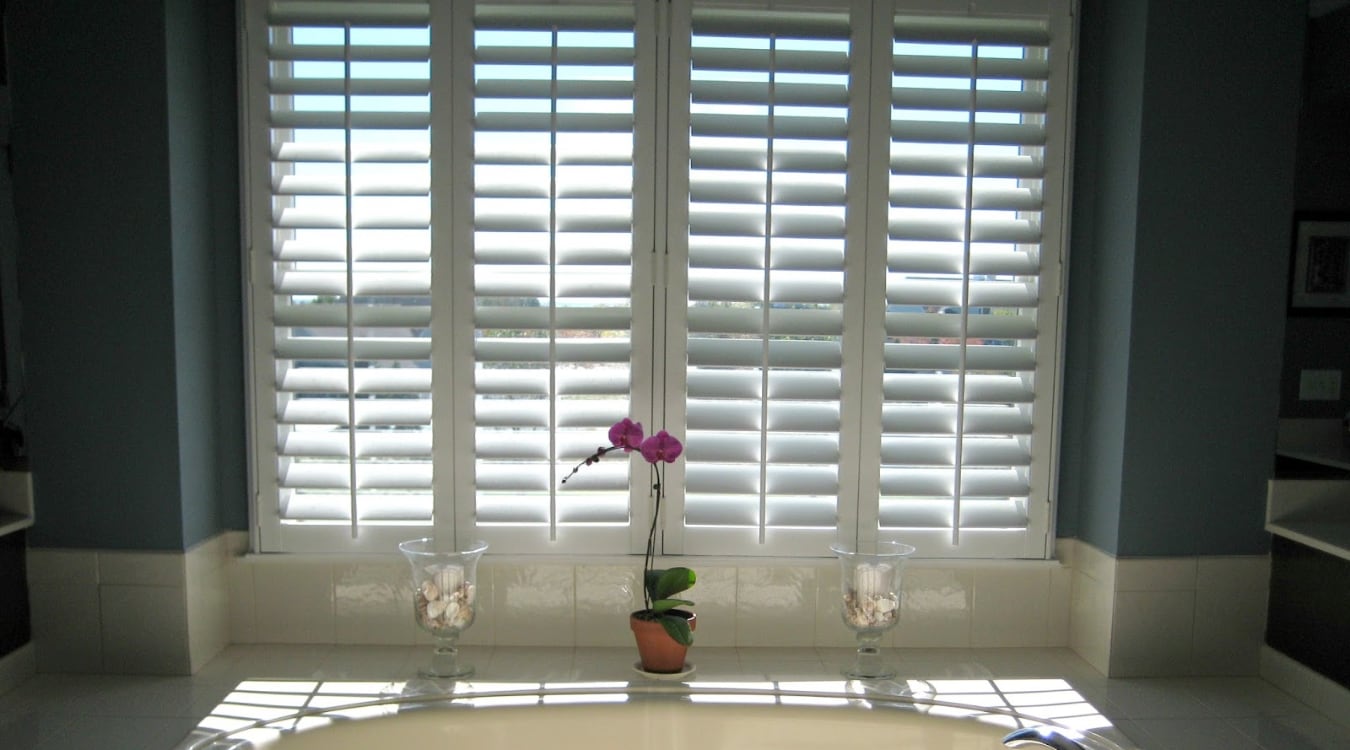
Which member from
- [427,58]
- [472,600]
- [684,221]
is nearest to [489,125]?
[427,58]

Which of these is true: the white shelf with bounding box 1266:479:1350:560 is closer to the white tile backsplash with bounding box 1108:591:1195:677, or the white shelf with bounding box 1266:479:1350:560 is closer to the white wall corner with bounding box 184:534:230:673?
the white tile backsplash with bounding box 1108:591:1195:677

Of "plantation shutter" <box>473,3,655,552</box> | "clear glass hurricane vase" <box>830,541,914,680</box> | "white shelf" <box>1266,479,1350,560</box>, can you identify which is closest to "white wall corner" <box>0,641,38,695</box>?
"plantation shutter" <box>473,3,655,552</box>

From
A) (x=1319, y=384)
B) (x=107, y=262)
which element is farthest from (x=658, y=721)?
(x=1319, y=384)

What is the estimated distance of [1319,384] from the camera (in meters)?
2.27

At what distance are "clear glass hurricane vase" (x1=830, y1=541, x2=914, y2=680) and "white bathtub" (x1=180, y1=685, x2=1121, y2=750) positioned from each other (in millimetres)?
147

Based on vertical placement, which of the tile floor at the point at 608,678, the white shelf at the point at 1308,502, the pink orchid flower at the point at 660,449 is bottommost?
the tile floor at the point at 608,678

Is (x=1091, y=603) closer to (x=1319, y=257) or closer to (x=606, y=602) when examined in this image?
(x=1319, y=257)

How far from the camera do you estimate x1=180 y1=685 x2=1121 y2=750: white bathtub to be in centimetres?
182

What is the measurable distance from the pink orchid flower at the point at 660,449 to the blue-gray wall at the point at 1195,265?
1035 millimetres

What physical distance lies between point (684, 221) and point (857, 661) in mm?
1082

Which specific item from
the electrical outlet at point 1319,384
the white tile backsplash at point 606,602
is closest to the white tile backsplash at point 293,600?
the white tile backsplash at point 606,602

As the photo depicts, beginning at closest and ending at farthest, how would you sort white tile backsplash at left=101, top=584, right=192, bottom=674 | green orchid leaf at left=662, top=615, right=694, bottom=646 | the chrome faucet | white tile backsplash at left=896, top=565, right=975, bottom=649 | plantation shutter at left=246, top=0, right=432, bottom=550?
the chrome faucet → green orchid leaf at left=662, top=615, right=694, bottom=646 → white tile backsplash at left=101, top=584, right=192, bottom=674 → plantation shutter at left=246, top=0, right=432, bottom=550 → white tile backsplash at left=896, top=565, right=975, bottom=649

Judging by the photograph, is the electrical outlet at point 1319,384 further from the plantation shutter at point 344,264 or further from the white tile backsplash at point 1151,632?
the plantation shutter at point 344,264

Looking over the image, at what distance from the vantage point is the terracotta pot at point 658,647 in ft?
6.60
